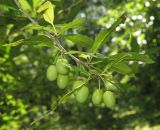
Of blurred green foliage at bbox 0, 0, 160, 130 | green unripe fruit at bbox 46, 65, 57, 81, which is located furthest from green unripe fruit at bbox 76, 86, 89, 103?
blurred green foliage at bbox 0, 0, 160, 130

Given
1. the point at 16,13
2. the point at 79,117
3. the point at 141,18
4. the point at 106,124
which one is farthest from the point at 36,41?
the point at 79,117

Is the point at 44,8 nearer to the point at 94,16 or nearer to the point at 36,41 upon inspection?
the point at 36,41

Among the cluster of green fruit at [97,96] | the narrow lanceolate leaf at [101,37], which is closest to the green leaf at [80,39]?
the narrow lanceolate leaf at [101,37]

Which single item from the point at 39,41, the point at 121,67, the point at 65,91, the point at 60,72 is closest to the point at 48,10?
the point at 39,41

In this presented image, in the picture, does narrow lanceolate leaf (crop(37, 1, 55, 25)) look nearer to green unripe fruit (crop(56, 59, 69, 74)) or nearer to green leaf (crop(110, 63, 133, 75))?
green unripe fruit (crop(56, 59, 69, 74))

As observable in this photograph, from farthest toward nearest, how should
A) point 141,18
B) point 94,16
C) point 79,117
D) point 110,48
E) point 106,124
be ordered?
point 94,16
point 79,117
point 106,124
point 110,48
point 141,18

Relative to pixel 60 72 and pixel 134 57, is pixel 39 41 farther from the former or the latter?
pixel 134 57
